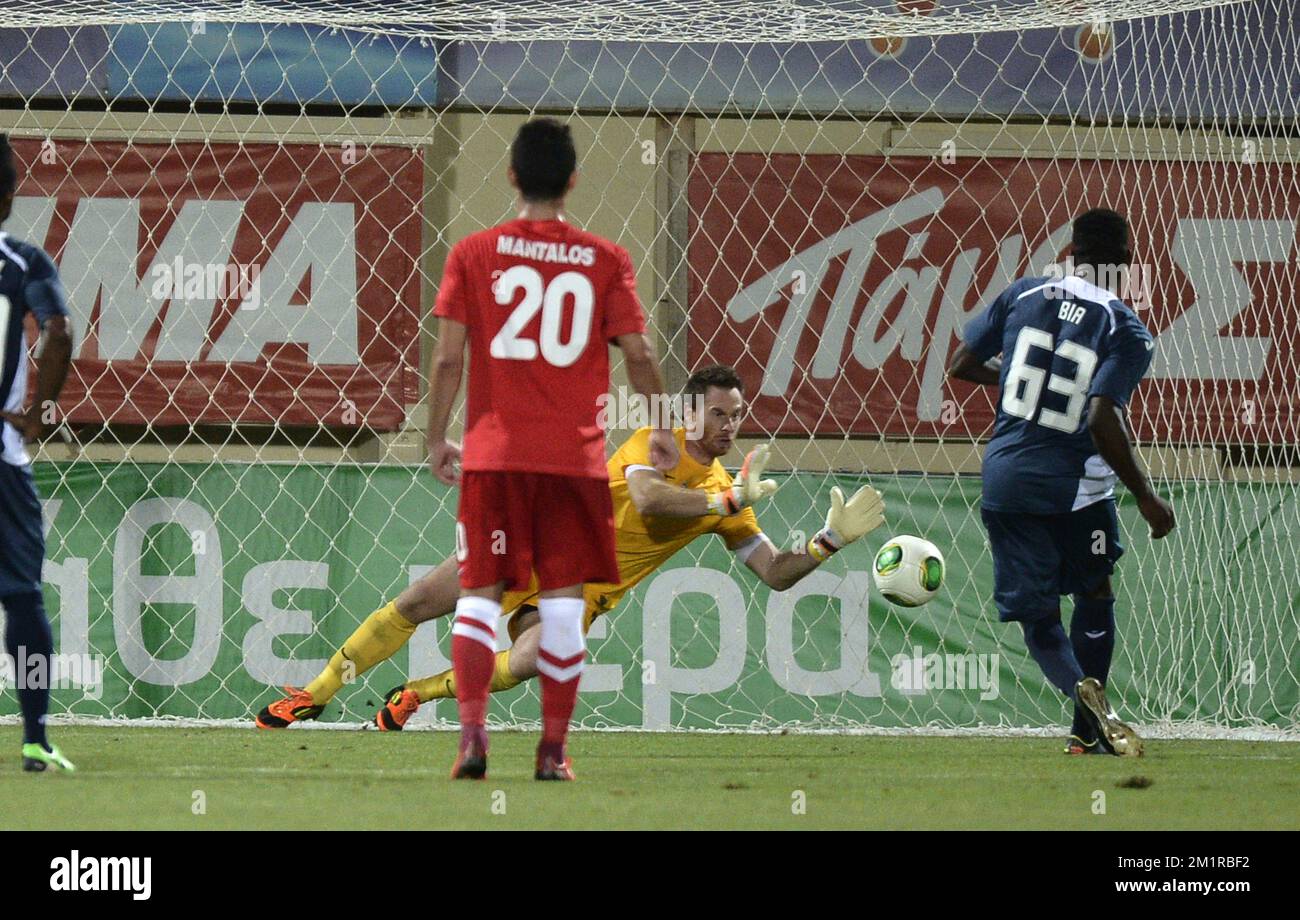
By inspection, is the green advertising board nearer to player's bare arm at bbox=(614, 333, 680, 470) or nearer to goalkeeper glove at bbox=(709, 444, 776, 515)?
goalkeeper glove at bbox=(709, 444, 776, 515)

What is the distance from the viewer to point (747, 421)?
895 centimetres

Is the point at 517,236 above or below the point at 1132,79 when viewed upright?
below

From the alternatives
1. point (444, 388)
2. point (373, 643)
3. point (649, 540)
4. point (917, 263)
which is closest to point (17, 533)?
point (444, 388)

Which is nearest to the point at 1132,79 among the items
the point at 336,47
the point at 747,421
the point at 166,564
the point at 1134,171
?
the point at 1134,171

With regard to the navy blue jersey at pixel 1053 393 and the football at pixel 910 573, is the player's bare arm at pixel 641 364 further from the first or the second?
the football at pixel 910 573

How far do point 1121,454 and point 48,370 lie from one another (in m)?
3.30

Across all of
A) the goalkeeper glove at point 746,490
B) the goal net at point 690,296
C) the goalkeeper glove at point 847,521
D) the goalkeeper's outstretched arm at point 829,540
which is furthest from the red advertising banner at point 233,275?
the goalkeeper glove at point 847,521

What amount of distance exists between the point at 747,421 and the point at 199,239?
2616 millimetres

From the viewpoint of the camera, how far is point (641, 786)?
4.96 metres

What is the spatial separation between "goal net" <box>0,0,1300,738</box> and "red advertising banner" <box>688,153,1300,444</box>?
2 cm

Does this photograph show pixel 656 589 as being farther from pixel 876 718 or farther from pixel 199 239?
pixel 199 239

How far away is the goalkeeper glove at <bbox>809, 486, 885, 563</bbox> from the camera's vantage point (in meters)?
6.73

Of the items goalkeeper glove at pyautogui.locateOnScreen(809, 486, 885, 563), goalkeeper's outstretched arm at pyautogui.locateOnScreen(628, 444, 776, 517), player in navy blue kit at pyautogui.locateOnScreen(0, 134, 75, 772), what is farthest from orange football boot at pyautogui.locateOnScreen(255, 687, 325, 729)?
player in navy blue kit at pyautogui.locateOnScreen(0, 134, 75, 772)

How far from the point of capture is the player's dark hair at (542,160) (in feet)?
15.8
